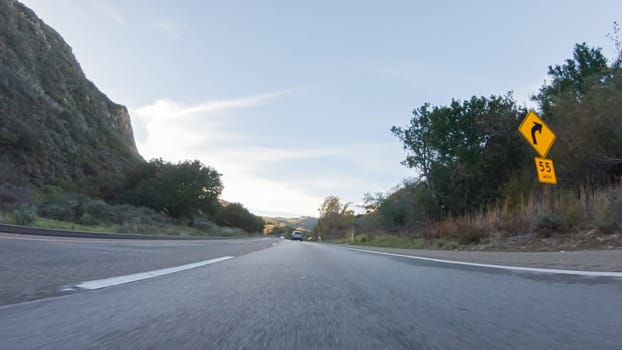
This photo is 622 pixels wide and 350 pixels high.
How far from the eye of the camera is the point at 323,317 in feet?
6.13

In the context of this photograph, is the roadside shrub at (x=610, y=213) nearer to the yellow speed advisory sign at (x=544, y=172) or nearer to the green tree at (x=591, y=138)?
the yellow speed advisory sign at (x=544, y=172)

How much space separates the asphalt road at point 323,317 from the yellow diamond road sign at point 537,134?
24.8 ft

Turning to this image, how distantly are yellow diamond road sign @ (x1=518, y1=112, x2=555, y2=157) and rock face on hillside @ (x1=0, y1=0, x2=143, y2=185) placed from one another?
26853 millimetres

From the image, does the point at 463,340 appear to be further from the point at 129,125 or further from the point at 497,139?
the point at 129,125

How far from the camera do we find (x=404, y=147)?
30.4 meters

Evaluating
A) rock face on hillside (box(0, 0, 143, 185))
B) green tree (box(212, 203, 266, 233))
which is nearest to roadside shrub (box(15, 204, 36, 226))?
rock face on hillside (box(0, 0, 143, 185))

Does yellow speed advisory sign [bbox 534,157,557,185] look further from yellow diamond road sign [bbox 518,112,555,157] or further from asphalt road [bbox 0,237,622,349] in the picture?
asphalt road [bbox 0,237,622,349]

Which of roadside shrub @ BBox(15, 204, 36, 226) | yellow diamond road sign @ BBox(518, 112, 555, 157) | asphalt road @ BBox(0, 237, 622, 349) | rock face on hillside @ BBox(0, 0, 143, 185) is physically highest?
rock face on hillside @ BBox(0, 0, 143, 185)

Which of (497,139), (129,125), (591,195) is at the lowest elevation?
(591,195)

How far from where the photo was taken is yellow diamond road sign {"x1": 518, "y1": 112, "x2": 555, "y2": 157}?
9664mm

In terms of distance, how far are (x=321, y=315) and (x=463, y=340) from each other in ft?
2.31

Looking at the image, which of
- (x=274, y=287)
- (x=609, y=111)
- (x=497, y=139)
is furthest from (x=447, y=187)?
(x=274, y=287)

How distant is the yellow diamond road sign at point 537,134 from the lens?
9.66 m

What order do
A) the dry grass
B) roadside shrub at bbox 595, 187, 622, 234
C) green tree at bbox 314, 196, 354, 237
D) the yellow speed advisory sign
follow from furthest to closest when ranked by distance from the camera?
green tree at bbox 314, 196, 354, 237
the yellow speed advisory sign
the dry grass
roadside shrub at bbox 595, 187, 622, 234
